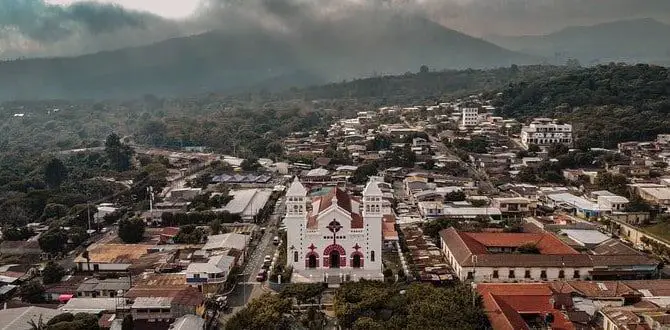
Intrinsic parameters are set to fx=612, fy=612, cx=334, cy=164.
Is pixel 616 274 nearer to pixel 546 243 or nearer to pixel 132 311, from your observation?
pixel 546 243

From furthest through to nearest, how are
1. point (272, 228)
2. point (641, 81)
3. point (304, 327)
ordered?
point (641, 81) → point (272, 228) → point (304, 327)

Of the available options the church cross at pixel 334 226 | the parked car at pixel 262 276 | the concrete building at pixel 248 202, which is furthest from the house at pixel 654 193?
the parked car at pixel 262 276

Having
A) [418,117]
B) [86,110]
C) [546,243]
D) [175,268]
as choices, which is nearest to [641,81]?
[418,117]

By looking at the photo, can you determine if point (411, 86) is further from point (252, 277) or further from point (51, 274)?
point (51, 274)

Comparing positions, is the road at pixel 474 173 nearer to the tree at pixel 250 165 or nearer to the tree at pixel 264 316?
the tree at pixel 250 165

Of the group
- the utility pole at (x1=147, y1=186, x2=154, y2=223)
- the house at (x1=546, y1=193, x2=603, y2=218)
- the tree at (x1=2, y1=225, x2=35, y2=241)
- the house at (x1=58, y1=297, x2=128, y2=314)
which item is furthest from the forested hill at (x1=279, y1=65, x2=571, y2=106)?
the house at (x1=58, y1=297, x2=128, y2=314)

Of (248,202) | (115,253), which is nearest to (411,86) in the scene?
(248,202)

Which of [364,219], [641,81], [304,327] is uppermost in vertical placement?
[641,81]
